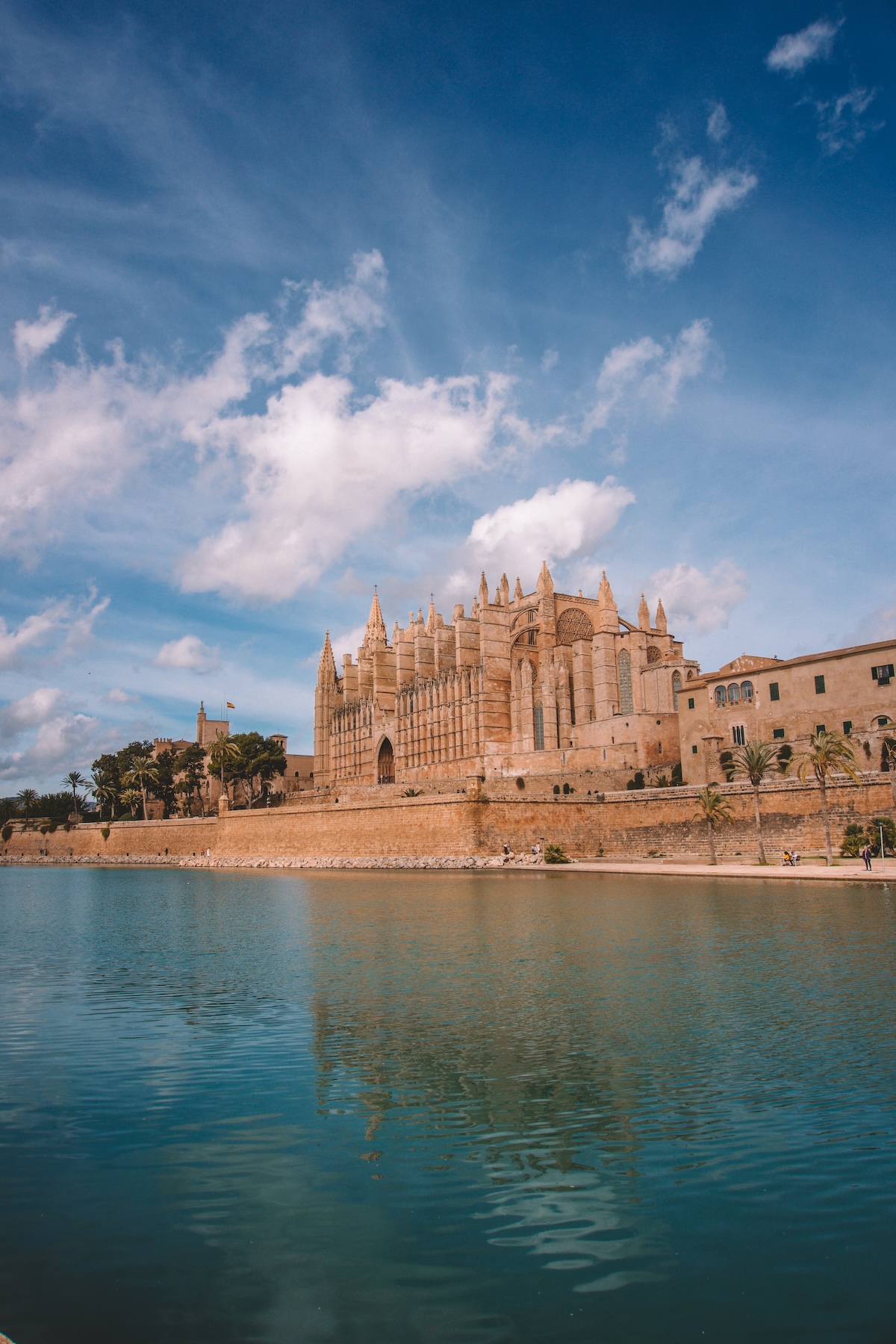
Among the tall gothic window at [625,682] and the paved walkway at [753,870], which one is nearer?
the paved walkway at [753,870]

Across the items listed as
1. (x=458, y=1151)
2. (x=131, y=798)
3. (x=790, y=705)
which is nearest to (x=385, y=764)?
(x=131, y=798)

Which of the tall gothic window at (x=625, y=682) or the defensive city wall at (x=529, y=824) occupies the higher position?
the tall gothic window at (x=625, y=682)

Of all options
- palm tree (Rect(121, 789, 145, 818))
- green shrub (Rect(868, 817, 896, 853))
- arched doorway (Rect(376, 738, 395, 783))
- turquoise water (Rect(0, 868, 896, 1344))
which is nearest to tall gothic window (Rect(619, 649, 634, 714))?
green shrub (Rect(868, 817, 896, 853))

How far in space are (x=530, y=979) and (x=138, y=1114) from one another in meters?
7.46

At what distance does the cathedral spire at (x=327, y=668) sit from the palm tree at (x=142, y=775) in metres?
17.8

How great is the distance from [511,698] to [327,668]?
31227mm

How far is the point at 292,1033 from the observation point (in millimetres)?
11062

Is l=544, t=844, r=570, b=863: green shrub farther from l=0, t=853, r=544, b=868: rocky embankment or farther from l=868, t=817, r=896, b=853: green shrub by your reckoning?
l=868, t=817, r=896, b=853: green shrub

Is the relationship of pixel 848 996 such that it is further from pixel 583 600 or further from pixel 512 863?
pixel 583 600

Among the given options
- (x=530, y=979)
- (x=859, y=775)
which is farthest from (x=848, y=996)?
(x=859, y=775)

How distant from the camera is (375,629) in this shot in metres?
95.3

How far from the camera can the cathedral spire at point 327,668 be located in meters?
92.4

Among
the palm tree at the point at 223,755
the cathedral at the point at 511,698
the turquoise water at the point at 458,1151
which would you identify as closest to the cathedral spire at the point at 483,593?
the cathedral at the point at 511,698

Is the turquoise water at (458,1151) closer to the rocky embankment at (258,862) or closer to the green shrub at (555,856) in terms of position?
the green shrub at (555,856)
